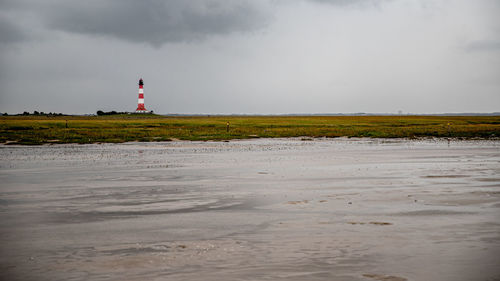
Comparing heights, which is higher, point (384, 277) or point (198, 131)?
point (198, 131)

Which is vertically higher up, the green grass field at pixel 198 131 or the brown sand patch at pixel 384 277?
the green grass field at pixel 198 131

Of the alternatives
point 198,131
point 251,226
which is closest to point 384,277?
point 251,226

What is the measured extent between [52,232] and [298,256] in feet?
15.1

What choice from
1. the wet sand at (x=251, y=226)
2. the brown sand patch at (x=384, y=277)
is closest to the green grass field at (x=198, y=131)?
the wet sand at (x=251, y=226)

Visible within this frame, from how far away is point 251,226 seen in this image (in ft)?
28.3

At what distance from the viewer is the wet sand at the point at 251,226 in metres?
6.19

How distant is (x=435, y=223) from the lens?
876 centimetres

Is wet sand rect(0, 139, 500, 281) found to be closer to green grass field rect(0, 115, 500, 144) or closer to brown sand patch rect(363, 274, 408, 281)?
brown sand patch rect(363, 274, 408, 281)

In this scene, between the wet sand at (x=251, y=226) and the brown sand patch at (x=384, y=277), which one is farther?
the wet sand at (x=251, y=226)

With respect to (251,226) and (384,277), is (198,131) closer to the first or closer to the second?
(251,226)

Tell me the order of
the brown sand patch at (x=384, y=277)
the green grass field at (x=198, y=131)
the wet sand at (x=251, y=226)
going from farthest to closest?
the green grass field at (x=198, y=131) < the wet sand at (x=251, y=226) < the brown sand patch at (x=384, y=277)

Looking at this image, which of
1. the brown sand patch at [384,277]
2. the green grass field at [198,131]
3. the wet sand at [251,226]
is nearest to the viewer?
the brown sand patch at [384,277]

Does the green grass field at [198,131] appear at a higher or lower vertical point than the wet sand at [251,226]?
higher

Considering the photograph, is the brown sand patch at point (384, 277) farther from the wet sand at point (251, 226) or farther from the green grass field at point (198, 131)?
the green grass field at point (198, 131)
